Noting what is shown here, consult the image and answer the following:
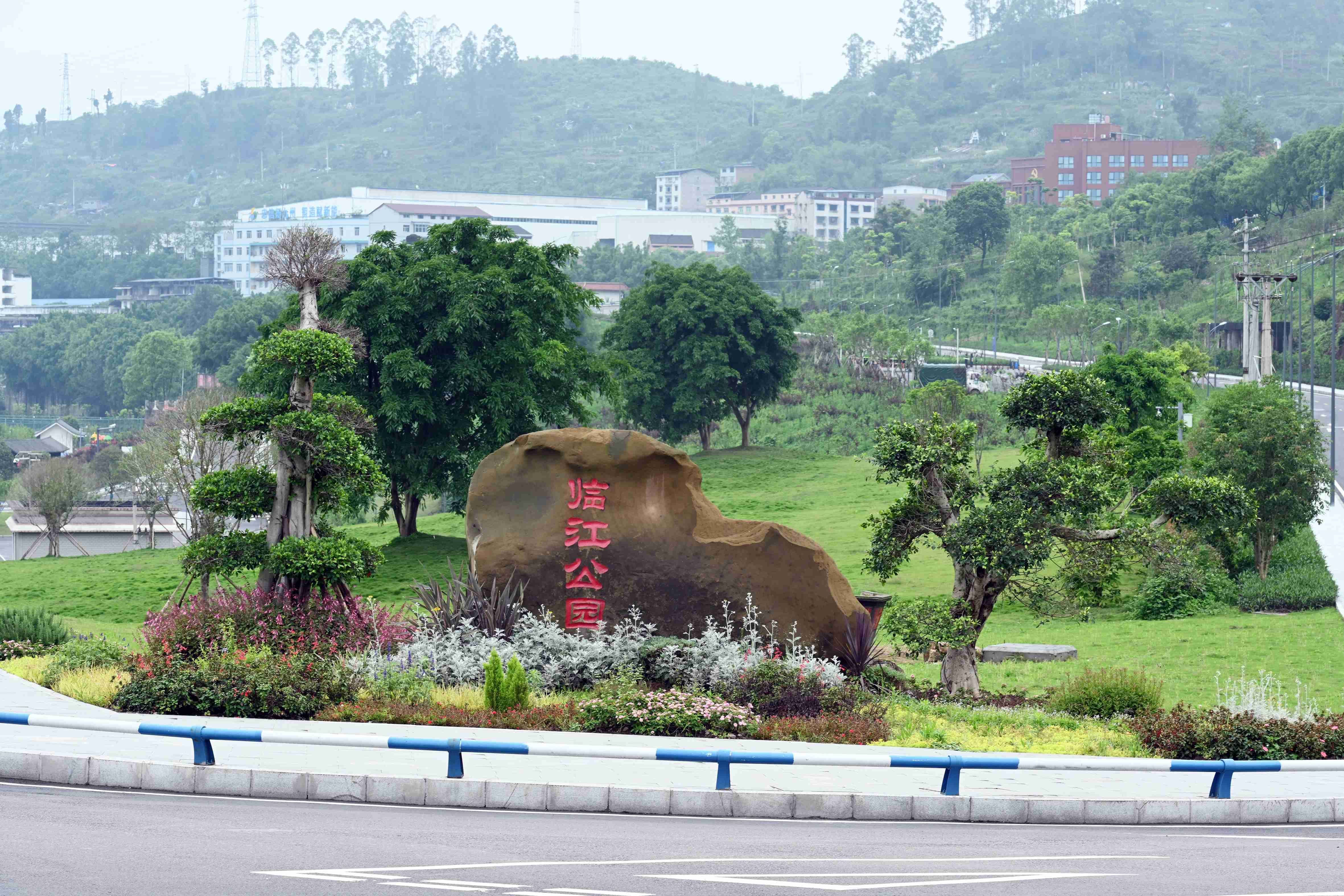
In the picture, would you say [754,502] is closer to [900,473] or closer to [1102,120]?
[900,473]

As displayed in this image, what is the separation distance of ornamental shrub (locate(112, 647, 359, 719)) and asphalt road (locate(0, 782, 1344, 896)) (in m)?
3.14

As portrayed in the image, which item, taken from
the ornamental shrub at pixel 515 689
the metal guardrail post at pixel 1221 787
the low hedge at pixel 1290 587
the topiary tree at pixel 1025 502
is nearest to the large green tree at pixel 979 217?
the low hedge at pixel 1290 587

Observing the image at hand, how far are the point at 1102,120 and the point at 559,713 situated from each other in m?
192

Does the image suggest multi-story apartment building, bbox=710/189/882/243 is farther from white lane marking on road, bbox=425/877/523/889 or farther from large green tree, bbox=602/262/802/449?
white lane marking on road, bbox=425/877/523/889

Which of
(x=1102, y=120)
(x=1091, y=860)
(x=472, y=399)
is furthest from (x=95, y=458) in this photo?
(x=1102, y=120)

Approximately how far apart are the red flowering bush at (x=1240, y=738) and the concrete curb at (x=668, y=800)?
204 cm

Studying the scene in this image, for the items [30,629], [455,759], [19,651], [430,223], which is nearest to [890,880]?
[455,759]

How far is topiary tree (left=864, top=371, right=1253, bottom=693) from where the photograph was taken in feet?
58.9

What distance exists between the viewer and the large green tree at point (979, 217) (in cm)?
11706

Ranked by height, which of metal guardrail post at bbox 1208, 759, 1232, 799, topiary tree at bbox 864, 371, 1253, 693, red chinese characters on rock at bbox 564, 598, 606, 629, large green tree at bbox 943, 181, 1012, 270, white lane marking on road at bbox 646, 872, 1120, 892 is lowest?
metal guardrail post at bbox 1208, 759, 1232, 799

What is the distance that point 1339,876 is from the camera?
9180 mm

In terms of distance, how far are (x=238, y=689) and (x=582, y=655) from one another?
392 centimetres

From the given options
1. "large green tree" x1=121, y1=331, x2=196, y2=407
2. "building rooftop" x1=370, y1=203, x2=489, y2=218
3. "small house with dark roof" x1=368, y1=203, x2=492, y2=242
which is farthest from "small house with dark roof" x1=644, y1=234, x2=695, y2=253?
"large green tree" x1=121, y1=331, x2=196, y2=407

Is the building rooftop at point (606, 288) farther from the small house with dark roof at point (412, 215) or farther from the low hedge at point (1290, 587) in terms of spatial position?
the low hedge at point (1290, 587)
